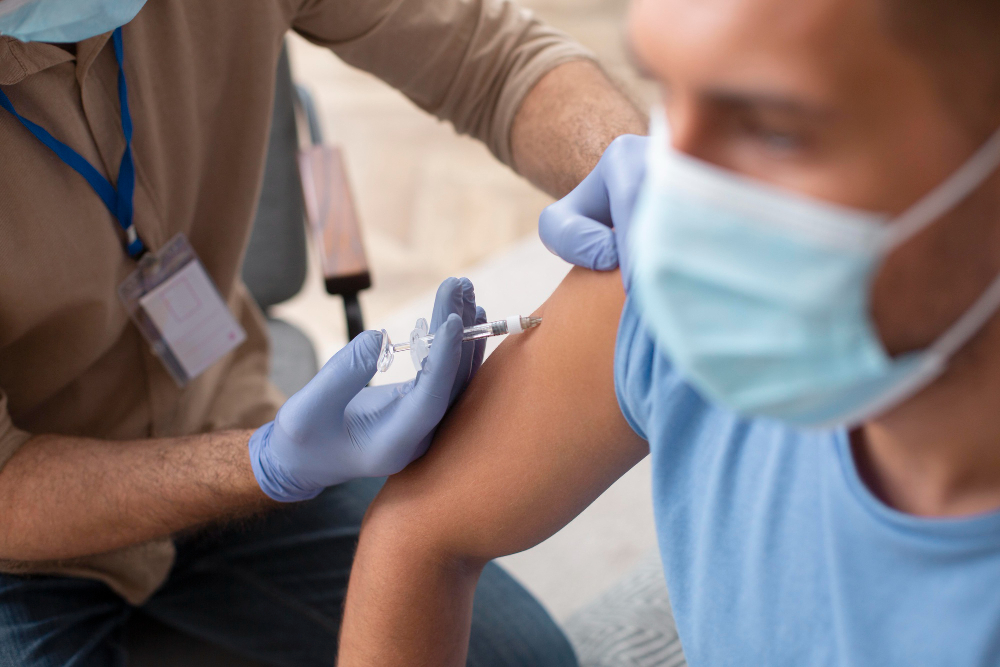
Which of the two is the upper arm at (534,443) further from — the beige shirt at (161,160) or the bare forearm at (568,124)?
the beige shirt at (161,160)

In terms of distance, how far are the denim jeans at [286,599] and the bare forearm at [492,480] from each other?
0.34m

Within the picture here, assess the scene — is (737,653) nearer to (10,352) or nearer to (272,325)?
(10,352)

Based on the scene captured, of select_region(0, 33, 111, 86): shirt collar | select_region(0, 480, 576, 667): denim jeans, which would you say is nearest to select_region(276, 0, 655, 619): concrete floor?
select_region(0, 480, 576, 667): denim jeans

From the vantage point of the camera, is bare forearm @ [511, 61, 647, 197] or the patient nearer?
the patient

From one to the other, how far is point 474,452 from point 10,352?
0.78 meters

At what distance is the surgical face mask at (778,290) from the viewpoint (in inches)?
22.1

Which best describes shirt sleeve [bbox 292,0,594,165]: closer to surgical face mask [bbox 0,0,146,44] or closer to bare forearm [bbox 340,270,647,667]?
surgical face mask [bbox 0,0,146,44]

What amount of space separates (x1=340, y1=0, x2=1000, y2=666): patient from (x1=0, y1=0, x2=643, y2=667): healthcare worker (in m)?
0.33

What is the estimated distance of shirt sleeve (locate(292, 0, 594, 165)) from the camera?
1447 millimetres

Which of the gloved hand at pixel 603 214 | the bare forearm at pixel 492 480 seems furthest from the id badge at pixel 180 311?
the gloved hand at pixel 603 214

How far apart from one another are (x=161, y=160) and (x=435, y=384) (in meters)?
0.66

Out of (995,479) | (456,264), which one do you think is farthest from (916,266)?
→ (456,264)

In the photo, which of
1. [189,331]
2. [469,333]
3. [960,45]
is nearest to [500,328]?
[469,333]

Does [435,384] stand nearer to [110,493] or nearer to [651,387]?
[651,387]
